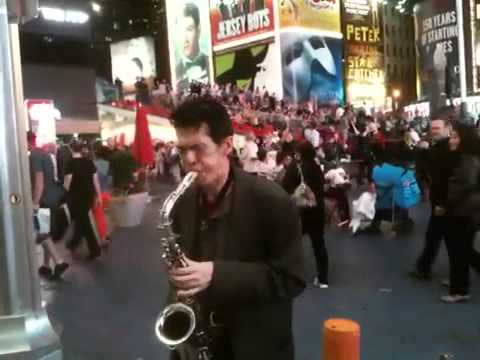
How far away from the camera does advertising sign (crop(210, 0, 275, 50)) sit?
121 ft

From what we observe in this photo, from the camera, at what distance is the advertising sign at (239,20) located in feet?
121

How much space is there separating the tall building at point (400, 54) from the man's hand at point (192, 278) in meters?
51.5

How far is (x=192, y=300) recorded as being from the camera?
1.72m

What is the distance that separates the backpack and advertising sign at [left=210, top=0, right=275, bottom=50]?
94.9 ft

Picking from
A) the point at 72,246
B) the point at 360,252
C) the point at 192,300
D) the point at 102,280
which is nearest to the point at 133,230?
the point at 72,246

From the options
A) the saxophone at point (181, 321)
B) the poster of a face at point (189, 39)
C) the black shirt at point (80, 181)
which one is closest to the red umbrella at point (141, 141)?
the black shirt at point (80, 181)

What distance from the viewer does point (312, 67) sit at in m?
37.7

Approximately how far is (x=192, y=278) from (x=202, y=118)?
0.50 metres

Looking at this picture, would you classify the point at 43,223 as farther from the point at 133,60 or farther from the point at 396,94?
the point at 396,94

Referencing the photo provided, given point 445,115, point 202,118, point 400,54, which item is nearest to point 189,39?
point 400,54

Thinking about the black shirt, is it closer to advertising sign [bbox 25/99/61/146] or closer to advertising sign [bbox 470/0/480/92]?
advertising sign [bbox 25/99/61/146]

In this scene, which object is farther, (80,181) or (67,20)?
(67,20)

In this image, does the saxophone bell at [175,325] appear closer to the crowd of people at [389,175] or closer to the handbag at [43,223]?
the crowd of people at [389,175]

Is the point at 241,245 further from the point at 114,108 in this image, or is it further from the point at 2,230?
the point at 114,108
